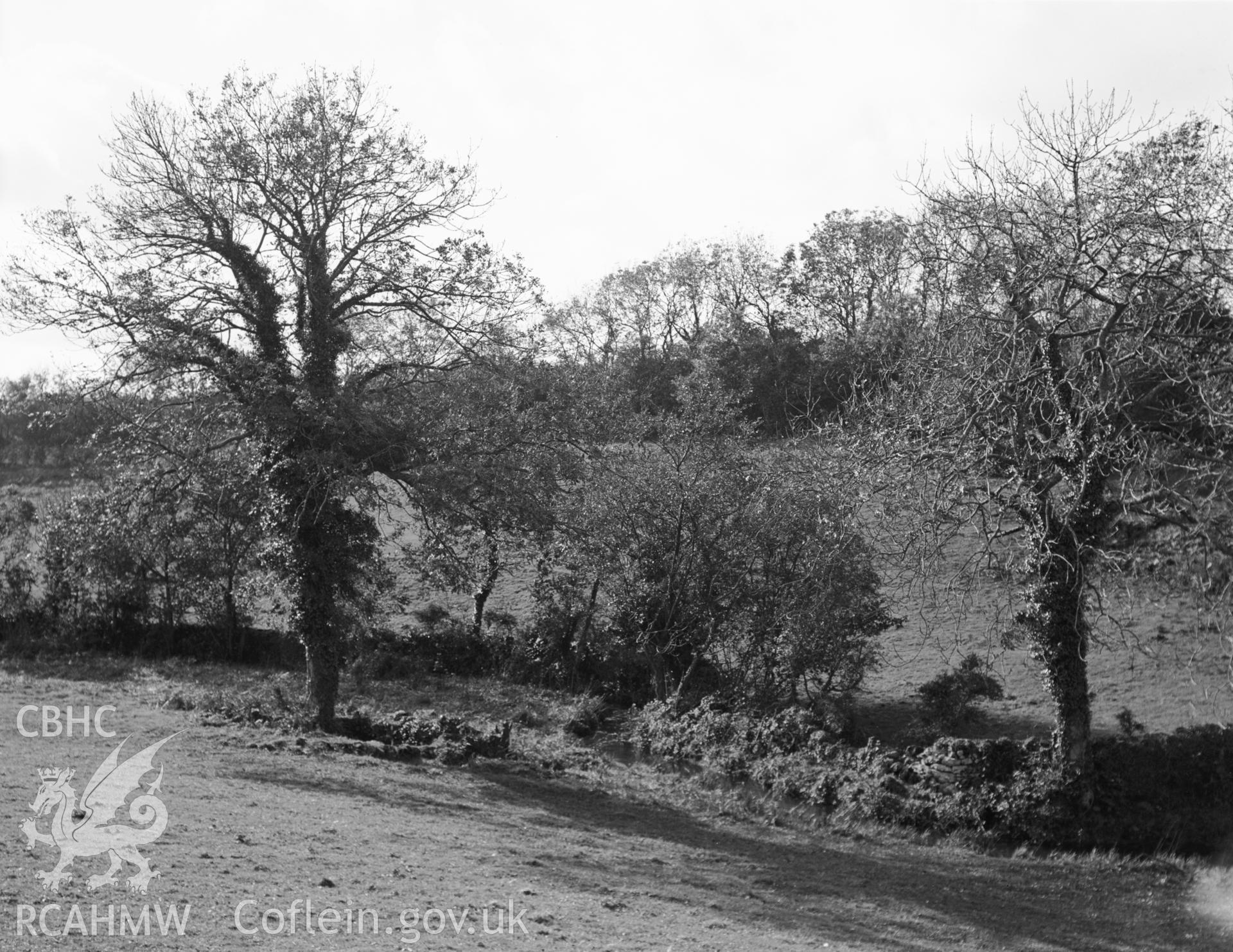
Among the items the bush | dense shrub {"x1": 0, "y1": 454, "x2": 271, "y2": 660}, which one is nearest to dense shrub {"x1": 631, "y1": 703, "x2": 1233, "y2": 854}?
the bush

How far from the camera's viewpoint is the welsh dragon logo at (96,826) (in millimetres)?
7328

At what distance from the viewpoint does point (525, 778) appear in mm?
15773

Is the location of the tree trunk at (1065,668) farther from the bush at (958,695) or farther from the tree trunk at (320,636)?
the tree trunk at (320,636)

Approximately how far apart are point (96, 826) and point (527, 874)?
11.7ft

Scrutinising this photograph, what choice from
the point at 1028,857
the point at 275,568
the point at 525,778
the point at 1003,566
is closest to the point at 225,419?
the point at 275,568

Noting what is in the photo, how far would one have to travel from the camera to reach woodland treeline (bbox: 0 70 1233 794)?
1055cm

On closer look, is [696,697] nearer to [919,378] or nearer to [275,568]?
[275,568]

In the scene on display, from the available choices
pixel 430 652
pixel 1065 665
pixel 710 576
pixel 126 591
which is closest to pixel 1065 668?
pixel 1065 665

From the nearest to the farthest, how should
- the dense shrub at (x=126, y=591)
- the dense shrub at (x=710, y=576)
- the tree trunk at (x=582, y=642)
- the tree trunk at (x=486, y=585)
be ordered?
the tree trunk at (x=486, y=585) < the dense shrub at (x=710, y=576) < the dense shrub at (x=126, y=591) < the tree trunk at (x=582, y=642)

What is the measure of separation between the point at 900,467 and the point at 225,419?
419 inches

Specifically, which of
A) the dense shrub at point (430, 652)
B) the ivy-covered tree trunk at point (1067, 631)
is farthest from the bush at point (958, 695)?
the dense shrub at point (430, 652)

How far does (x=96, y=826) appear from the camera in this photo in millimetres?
8195

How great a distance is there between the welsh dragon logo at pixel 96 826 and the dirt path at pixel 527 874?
0.11 meters

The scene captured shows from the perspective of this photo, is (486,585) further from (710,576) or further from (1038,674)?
(1038,674)
